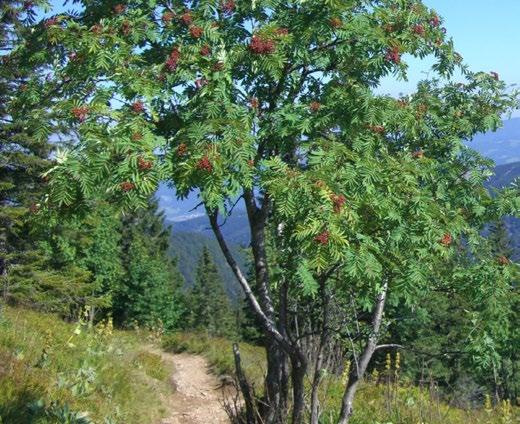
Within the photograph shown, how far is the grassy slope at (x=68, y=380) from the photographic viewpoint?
6.41m

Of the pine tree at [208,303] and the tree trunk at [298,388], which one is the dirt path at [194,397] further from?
the pine tree at [208,303]

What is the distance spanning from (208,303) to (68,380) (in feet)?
201

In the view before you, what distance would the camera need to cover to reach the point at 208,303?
69.1 m

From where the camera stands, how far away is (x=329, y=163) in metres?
4.23

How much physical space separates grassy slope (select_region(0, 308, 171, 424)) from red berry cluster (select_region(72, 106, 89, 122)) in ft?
11.3

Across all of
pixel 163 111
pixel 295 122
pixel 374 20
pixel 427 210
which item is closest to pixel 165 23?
pixel 163 111

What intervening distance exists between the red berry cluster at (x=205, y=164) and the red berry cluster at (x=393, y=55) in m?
2.04

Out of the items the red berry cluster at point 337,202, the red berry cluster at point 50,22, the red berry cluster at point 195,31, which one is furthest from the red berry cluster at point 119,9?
the red berry cluster at point 337,202

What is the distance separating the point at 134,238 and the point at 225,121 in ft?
165

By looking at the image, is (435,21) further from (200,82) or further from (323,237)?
(323,237)

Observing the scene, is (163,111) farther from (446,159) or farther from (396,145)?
(446,159)

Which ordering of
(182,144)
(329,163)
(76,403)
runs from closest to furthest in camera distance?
(182,144), (329,163), (76,403)

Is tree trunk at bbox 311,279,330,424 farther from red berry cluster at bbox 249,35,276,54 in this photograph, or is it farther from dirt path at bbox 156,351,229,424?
dirt path at bbox 156,351,229,424

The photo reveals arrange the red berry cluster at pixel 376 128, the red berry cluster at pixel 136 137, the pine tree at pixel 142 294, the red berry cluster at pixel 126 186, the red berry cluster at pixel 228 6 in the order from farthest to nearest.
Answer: the pine tree at pixel 142 294
the red berry cluster at pixel 376 128
the red berry cluster at pixel 228 6
the red berry cluster at pixel 136 137
the red berry cluster at pixel 126 186
